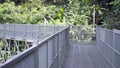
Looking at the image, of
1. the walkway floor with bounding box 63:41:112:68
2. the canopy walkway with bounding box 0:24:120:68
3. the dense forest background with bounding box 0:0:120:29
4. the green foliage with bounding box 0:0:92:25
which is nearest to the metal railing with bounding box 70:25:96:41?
the canopy walkway with bounding box 0:24:120:68

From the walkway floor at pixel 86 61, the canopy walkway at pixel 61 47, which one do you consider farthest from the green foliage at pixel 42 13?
the walkway floor at pixel 86 61

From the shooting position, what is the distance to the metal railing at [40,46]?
3295mm

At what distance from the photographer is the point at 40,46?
4.55 m

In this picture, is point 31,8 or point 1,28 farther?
point 31,8

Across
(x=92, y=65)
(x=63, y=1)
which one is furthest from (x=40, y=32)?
(x=63, y=1)

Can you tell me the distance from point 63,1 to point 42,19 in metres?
3.98

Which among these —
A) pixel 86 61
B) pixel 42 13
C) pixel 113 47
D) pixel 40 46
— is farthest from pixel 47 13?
pixel 40 46

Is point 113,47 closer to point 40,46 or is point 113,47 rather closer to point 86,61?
point 86,61

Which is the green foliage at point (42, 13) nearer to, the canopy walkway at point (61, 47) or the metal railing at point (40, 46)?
the canopy walkway at point (61, 47)

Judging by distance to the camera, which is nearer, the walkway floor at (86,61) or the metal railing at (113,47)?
the metal railing at (113,47)

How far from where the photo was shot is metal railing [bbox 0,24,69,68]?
3295 mm

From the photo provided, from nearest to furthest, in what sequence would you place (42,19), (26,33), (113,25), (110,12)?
(113,25) → (110,12) → (26,33) → (42,19)

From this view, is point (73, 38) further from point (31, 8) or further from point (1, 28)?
point (31, 8)

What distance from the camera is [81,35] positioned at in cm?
2452
